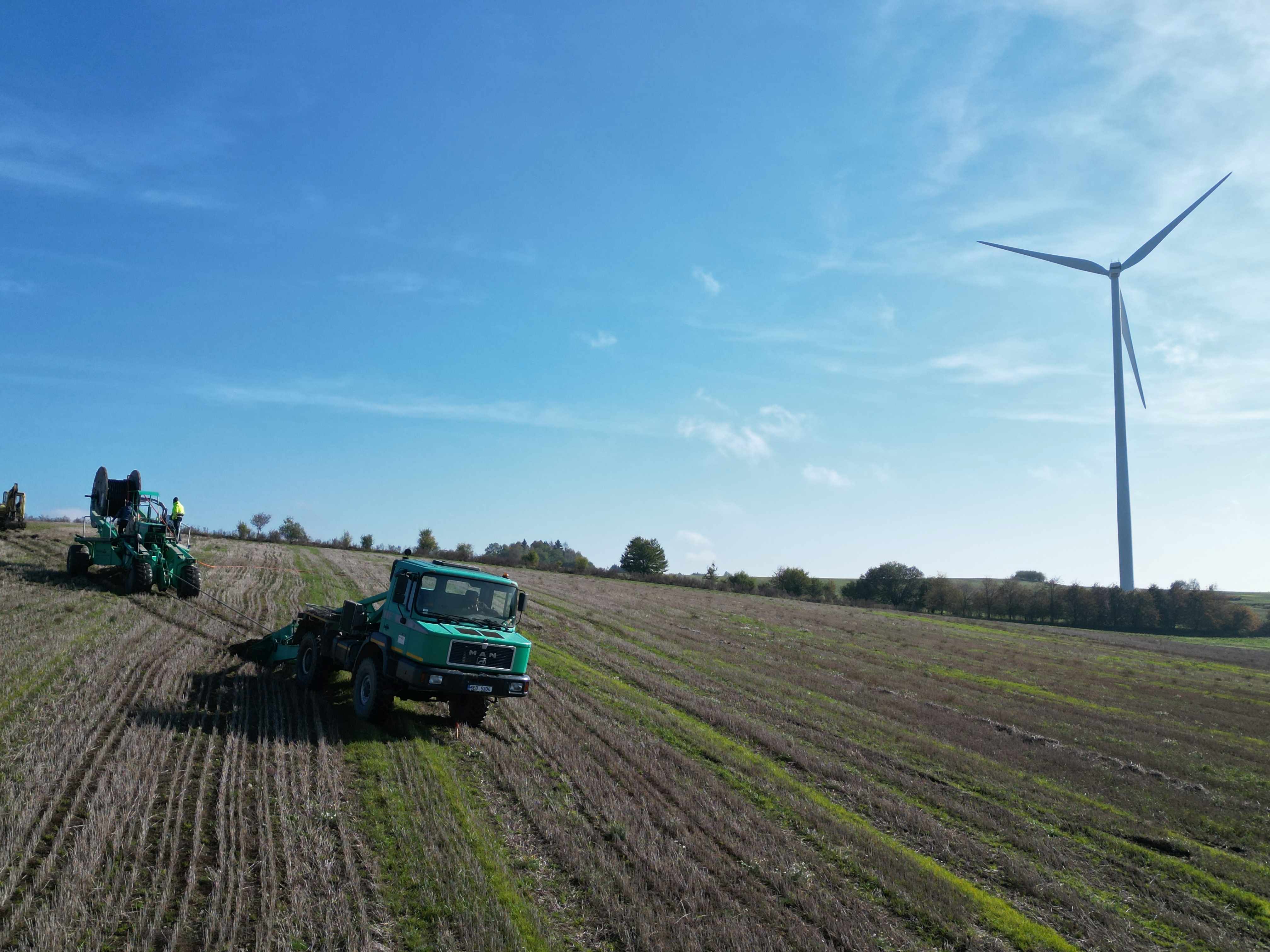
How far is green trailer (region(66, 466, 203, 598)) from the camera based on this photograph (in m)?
22.5

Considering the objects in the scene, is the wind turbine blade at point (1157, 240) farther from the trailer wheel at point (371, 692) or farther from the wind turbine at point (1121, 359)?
the trailer wheel at point (371, 692)

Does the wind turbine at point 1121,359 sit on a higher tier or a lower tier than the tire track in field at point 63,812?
higher

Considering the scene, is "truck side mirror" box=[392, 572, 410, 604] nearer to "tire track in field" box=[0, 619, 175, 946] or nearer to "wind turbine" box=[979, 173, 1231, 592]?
"tire track in field" box=[0, 619, 175, 946]

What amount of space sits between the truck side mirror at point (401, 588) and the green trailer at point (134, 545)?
1333cm

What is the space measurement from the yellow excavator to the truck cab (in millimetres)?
34165

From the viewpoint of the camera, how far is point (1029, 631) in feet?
185

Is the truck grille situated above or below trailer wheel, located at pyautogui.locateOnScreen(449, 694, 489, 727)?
above

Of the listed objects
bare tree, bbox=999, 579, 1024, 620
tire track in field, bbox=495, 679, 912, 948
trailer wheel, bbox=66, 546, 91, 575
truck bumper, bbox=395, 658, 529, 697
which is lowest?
tire track in field, bbox=495, 679, 912, 948

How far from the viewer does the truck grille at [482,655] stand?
1162cm

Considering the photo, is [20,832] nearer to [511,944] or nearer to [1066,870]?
[511,944]

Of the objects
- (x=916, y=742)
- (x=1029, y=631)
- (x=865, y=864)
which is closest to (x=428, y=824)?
(x=865, y=864)

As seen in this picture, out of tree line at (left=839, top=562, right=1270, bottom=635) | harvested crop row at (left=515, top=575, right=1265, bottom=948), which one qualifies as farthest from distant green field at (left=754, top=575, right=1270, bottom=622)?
harvested crop row at (left=515, top=575, right=1265, bottom=948)

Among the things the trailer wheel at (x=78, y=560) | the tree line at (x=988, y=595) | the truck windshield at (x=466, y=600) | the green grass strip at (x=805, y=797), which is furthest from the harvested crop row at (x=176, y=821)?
the tree line at (x=988, y=595)

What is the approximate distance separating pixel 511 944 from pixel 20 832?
5006 millimetres
